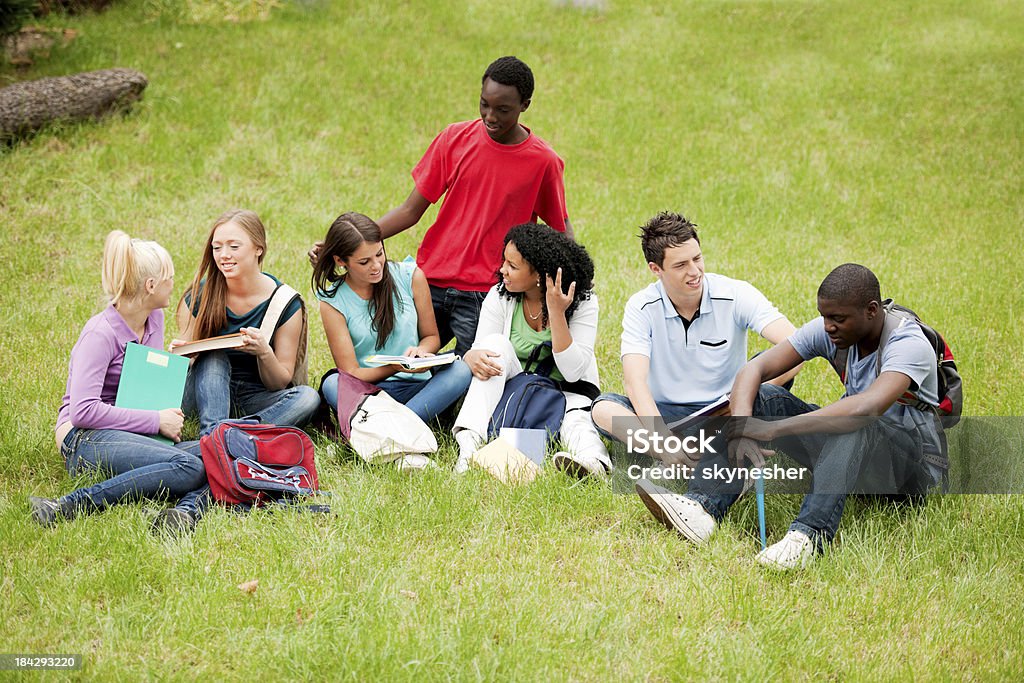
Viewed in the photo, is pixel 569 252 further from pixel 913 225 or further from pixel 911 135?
pixel 911 135

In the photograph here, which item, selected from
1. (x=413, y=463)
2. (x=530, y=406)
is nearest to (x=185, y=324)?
(x=413, y=463)

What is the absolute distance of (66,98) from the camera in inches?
383

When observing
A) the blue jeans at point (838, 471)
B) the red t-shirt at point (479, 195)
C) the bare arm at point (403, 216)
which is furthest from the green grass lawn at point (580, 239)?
the bare arm at point (403, 216)

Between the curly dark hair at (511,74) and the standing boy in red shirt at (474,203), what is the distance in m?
0.05

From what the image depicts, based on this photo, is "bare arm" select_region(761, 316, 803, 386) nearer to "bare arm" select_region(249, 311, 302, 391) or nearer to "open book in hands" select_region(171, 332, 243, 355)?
"bare arm" select_region(249, 311, 302, 391)

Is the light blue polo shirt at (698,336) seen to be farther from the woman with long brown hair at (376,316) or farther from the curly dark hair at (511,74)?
the curly dark hair at (511,74)

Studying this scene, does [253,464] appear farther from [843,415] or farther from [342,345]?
[843,415]

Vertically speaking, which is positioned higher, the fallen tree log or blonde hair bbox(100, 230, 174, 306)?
the fallen tree log

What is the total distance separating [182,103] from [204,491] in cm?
721

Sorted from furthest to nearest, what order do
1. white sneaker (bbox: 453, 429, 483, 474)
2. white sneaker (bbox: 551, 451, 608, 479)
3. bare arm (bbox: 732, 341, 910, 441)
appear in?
white sneaker (bbox: 453, 429, 483, 474) → white sneaker (bbox: 551, 451, 608, 479) → bare arm (bbox: 732, 341, 910, 441)

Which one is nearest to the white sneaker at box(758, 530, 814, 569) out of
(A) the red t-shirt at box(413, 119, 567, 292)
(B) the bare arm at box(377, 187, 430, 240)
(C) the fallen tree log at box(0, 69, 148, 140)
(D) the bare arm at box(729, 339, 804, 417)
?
(D) the bare arm at box(729, 339, 804, 417)

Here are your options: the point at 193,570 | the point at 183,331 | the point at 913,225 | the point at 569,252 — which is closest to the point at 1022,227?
the point at 913,225

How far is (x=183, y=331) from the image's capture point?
5188 mm

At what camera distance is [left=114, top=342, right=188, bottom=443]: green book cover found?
4637 millimetres
